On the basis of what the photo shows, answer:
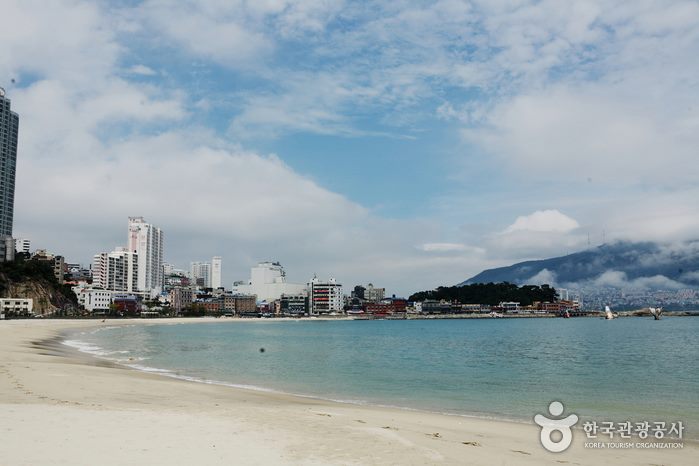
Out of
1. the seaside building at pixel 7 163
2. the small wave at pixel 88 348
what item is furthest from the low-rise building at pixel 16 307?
the small wave at pixel 88 348

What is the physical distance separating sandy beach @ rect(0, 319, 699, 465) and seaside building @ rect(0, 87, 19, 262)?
190432 mm

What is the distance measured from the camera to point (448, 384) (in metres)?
29.8

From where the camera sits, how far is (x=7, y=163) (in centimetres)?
18038

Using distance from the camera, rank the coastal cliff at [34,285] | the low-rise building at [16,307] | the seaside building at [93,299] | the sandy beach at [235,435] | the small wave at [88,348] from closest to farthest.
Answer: the sandy beach at [235,435] < the small wave at [88,348] < the low-rise building at [16,307] < the coastal cliff at [34,285] < the seaside building at [93,299]

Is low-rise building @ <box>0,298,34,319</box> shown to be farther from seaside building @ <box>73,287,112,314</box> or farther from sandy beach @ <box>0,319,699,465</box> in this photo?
sandy beach @ <box>0,319,699,465</box>

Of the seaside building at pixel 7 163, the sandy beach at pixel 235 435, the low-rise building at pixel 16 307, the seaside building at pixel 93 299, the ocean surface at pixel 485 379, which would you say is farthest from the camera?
the seaside building at pixel 93 299

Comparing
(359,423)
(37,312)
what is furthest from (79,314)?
(359,423)

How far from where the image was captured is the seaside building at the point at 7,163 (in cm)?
17688

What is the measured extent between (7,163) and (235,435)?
206904 mm

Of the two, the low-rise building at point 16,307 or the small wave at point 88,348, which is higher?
the low-rise building at point 16,307

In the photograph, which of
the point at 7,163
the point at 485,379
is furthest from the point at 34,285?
the point at 485,379

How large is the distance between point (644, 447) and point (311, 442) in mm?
9292

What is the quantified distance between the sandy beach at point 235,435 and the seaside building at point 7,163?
190432 mm

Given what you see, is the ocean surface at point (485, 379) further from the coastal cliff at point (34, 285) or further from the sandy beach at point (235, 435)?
the coastal cliff at point (34, 285)
